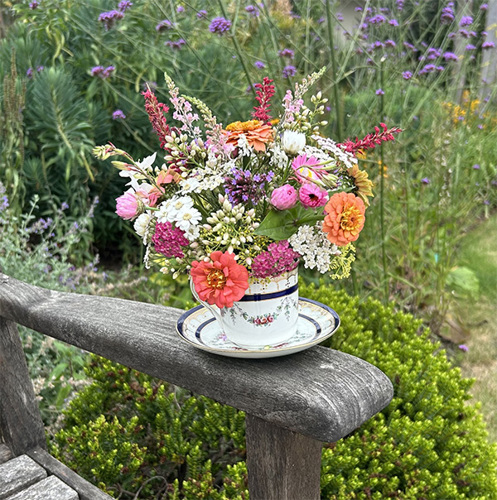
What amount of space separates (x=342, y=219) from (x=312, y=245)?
86 mm

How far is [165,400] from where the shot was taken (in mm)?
1987

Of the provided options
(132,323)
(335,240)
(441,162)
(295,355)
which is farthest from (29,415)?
(441,162)

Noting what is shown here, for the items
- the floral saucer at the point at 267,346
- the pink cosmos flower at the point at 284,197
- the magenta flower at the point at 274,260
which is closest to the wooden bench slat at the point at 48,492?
the floral saucer at the point at 267,346

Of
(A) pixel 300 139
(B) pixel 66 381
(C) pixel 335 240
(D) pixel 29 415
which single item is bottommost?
(B) pixel 66 381

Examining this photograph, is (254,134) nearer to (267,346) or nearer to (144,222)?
(144,222)

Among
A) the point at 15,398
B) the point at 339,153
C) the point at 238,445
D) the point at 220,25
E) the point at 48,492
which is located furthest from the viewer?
the point at 220,25

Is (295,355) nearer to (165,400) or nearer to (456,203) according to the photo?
(165,400)

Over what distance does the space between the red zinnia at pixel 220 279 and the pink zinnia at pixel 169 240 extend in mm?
57

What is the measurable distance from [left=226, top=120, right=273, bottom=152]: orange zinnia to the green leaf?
13cm

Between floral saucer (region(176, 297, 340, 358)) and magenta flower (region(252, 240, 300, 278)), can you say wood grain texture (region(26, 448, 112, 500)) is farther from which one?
magenta flower (region(252, 240, 300, 278))

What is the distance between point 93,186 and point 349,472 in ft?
9.54

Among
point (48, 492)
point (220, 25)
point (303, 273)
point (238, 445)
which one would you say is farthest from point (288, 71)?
point (48, 492)

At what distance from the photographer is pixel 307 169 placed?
3.53ft

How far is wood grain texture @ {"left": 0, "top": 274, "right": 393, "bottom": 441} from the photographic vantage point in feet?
3.17
